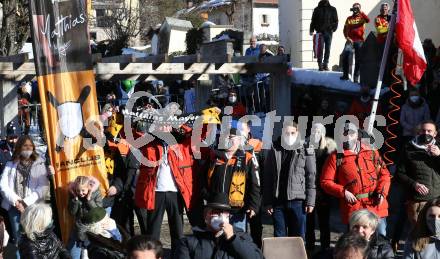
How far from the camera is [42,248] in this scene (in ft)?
19.3

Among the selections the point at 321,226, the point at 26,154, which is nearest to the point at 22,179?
the point at 26,154

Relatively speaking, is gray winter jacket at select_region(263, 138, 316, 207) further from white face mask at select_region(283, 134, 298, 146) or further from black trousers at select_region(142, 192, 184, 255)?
black trousers at select_region(142, 192, 184, 255)

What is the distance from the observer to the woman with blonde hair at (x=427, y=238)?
5.50m

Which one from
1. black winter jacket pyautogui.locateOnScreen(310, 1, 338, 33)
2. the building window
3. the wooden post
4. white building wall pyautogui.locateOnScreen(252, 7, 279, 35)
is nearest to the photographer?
the wooden post

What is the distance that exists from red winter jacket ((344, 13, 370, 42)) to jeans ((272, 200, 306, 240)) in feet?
22.6

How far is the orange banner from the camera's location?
861cm

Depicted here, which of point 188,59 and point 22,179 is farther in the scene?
point 188,59

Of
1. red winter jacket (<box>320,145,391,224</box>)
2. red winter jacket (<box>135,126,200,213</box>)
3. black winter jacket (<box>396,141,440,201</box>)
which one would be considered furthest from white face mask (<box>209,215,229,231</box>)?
black winter jacket (<box>396,141,440,201</box>)

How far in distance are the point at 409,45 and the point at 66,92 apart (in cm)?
431

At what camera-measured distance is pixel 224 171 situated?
25.7 ft

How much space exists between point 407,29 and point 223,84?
30.3 feet

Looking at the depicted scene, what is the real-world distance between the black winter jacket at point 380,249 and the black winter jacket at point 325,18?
997 centimetres

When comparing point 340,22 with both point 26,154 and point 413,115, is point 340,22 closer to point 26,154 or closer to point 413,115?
point 413,115

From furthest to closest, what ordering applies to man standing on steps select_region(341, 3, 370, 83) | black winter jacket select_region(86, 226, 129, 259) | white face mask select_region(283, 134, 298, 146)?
man standing on steps select_region(341, 3, 370, 83) < white face mask select_region(283, 134, 298, 146) < black winter jacket select_region(86, 226, 129, 259)
